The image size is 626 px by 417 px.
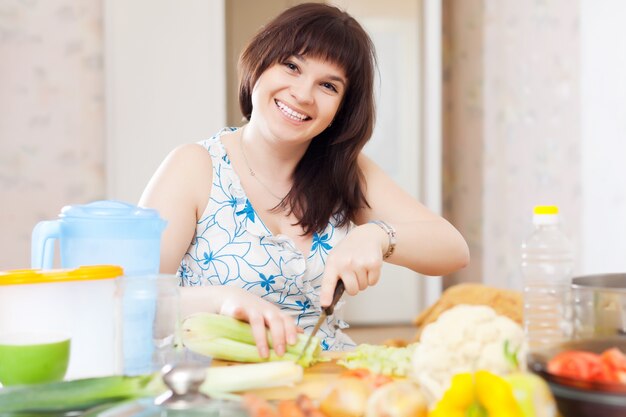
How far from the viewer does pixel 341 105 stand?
1.82m

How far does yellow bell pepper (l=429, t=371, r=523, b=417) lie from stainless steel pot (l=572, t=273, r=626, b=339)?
0.24 meters

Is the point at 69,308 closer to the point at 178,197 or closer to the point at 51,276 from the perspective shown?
the point at 51,276

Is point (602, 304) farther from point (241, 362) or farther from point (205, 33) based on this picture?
point (205, 33)

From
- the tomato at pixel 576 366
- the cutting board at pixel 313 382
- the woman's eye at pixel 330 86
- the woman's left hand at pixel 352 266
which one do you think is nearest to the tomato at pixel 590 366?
the tomato at pixel 576 366

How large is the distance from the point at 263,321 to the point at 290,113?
0.64 metres

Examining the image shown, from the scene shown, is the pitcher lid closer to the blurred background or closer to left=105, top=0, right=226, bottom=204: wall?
the blurred background

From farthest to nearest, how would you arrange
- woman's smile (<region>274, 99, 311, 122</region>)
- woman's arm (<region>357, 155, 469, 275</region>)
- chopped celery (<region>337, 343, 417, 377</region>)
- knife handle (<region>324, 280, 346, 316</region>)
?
woman's smile (<region>274, 99, 311, 122</region>)
woman's arm (<region>357, 155, 469, 275</region>)
knife handle (<region>324, 280, 346, 316</region>)
chopped celery (<region>337, 343, 417, 377</region>)

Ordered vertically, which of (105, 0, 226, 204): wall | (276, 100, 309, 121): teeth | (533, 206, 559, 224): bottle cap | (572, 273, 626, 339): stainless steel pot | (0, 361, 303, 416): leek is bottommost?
(0, 361, 303, 416): leek

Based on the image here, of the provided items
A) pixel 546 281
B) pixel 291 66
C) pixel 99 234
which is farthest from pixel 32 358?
pixel 546 281

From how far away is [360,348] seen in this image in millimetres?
1148

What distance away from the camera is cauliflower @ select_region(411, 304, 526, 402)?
0.81 metres

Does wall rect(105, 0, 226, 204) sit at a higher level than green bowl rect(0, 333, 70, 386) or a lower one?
higher

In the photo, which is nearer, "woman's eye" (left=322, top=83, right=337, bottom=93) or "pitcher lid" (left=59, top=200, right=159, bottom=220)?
"pitcher lid" (left=59, top=200, right=159, bottom=220)

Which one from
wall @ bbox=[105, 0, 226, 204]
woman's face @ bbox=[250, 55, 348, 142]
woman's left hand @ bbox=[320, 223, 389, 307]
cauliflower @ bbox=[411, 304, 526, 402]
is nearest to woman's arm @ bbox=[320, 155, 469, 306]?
woman's left hand @ bbox=[320, 223, 389, 307]
